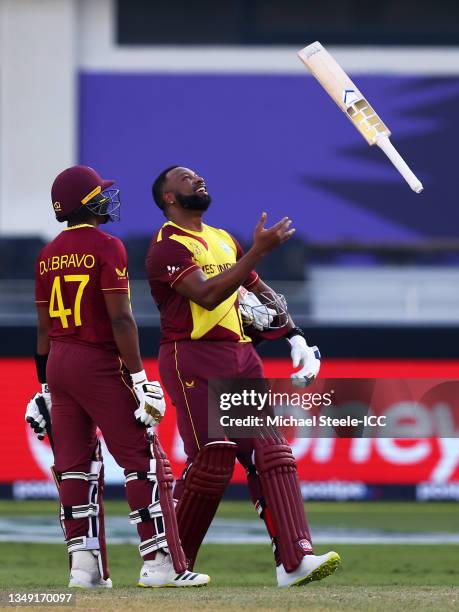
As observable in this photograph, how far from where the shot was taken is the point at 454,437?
15.4 m

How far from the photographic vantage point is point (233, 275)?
6660 millimetres

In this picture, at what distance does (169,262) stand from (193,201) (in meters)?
0.38

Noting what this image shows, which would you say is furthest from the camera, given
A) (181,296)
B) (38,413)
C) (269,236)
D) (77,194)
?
(38,413)

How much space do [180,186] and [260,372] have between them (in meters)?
1.04

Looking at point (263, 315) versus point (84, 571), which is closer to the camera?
point (84, 571)

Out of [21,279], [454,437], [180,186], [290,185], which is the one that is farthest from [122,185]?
[180,186]

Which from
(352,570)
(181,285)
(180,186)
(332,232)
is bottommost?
(352,570)

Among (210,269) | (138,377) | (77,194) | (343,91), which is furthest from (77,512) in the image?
(343,91)

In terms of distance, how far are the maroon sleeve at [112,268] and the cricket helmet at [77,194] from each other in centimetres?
28

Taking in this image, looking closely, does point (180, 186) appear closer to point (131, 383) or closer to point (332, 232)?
point (131, 383)

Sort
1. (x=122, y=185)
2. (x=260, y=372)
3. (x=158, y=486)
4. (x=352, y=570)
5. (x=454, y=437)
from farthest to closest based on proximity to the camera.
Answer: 1. (x=122, y=185)
2. (x=454, y=437)
3. (x=352, y=570)
4. (x=260, y=372)
5. (x=158, y=486)

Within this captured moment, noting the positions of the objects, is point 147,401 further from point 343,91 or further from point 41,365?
point 343,91

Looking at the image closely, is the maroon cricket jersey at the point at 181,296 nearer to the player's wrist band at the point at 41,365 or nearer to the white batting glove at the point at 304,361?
the white batting glove at the point at 304,361

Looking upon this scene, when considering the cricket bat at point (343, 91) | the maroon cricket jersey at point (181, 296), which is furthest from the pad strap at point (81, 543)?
the cricket bat at point (343, 91)
